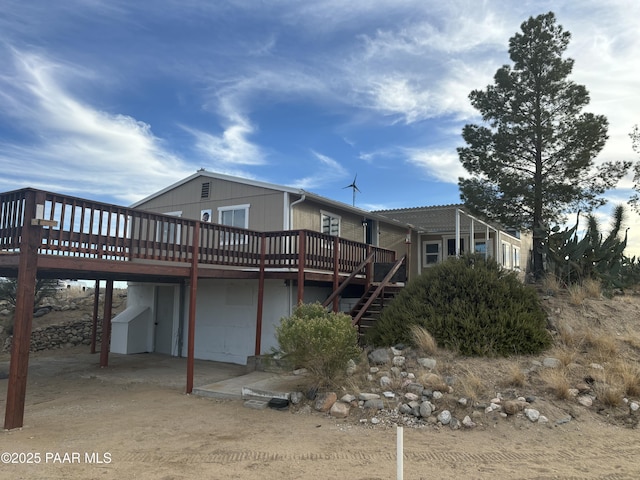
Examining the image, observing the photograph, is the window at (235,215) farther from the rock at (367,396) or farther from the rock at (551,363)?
the rock at (551,363)

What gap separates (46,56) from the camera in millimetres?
11281

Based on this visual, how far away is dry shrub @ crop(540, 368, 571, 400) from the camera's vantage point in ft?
24.0

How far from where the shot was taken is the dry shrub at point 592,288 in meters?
12.3

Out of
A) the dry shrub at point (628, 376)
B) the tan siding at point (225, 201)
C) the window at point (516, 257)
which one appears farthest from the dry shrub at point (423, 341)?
the window at point (516, 257)

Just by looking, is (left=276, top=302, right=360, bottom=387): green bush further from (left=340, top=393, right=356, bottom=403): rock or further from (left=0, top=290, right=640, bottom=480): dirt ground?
(left=0, top=290, right=640, bottom=480): dirt ground

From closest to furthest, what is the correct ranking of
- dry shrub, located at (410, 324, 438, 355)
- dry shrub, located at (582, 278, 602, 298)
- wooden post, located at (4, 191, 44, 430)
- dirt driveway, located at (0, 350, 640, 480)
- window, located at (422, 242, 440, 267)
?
dirt driveway, located at (0, 350, 640, 480) < wooden post, located at (4, 191, 44, 430) < dry shrub, located at (410, 324, 438, 355) < dry shrub, located at (582, 278, 602, 298) < window, located at (422, 242, 440, 267)

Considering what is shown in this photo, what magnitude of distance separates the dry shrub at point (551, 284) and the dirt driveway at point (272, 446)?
6289mm

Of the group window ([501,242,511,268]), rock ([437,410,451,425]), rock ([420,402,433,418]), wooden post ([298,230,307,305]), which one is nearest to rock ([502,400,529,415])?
rock ([437,410,451,425])

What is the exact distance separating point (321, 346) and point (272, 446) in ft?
7.56

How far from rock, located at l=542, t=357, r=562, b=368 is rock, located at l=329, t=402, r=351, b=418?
3871 millimetres

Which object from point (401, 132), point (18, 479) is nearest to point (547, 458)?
point (18, 479)

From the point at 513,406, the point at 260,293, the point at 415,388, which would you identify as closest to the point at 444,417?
the point at 415,388

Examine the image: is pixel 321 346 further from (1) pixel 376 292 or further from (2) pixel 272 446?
(1) pixel 376 292

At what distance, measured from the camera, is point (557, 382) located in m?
7.45
